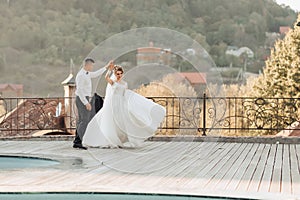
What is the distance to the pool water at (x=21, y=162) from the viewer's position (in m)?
6.61

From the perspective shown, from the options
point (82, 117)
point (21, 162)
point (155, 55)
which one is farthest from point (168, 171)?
point (82, 117)

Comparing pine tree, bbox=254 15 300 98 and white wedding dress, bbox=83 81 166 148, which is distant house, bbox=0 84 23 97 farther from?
white wedding dress, bbox=83 81 166 148

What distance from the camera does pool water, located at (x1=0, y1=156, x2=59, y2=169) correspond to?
6613mm

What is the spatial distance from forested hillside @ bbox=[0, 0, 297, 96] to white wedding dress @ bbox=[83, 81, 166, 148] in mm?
29562

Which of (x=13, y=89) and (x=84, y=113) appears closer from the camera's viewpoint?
(x=84, y=113)

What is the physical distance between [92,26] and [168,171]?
3618cm

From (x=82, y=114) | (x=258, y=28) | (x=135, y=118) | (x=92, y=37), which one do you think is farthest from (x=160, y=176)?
(x=258, y=28)

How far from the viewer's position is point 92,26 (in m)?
41.2

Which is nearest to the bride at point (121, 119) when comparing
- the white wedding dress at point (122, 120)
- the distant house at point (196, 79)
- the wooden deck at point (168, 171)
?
the white wedding dress at point (122, 120)

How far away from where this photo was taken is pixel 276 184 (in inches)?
200

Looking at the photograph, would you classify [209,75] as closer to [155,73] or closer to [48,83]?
[155,73]

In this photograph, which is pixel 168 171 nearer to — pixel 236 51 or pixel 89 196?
pixel 89 196

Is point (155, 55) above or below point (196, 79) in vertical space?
above

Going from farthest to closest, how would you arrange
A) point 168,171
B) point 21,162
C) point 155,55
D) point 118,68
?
1. point 118,68
2. point 21,162
3. point 155,55
4. point 168,171
